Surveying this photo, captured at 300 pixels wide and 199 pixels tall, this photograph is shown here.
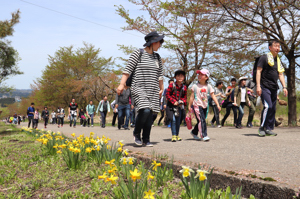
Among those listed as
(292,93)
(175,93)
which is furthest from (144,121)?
(292,93)

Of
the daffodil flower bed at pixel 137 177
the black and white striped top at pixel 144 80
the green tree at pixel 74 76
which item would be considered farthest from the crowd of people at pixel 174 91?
the green tree at pixel 74 76

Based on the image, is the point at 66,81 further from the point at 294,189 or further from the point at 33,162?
the point at 294,189

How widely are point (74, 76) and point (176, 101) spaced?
3638 cm

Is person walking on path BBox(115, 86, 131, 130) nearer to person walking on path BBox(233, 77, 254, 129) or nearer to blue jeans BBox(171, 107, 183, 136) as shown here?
person walking on path BBox(233, 77, 254, 129)

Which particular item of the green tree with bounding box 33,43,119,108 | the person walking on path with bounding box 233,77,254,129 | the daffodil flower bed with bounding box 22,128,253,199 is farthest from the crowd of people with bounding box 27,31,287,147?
the green tree with bounding box 33,43,119,108

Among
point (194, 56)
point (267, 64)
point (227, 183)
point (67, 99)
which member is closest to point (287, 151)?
point (227, 183)

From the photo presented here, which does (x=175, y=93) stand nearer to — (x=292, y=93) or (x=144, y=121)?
(x=144, y=121)

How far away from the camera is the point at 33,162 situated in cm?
495

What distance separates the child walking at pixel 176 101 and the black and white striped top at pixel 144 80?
1267mm

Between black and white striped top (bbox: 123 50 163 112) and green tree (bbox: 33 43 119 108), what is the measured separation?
3178cm

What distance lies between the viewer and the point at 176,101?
21.7 ft

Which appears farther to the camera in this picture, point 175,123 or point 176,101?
point 175,123

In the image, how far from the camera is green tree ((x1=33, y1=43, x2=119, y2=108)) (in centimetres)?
3788

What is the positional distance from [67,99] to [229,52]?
35445 millimetres
